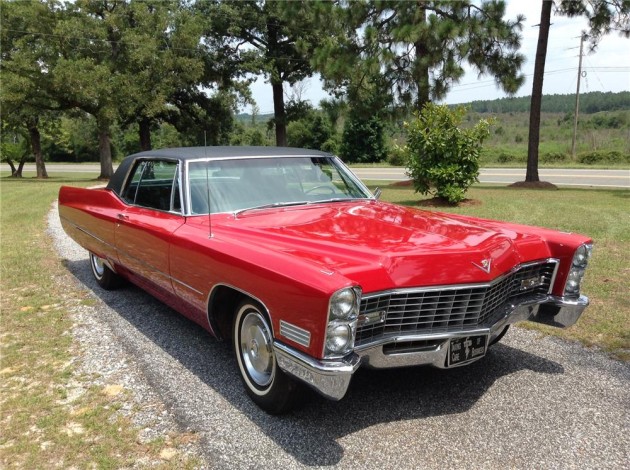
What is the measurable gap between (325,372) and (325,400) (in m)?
0.84

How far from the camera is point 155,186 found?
4516mm

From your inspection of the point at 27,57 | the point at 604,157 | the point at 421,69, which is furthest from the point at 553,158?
the point at 27,57

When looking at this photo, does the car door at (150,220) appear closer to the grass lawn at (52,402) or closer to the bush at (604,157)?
the grass lawn at (52,402)

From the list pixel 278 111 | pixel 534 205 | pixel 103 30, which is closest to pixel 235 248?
pixel 534 205

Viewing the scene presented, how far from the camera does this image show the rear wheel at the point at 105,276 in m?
5.54

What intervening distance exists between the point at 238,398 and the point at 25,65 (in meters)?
24.3

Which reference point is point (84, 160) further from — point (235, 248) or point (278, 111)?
point (235, 248)

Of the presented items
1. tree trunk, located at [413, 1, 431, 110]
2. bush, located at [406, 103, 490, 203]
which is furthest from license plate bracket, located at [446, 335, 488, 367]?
tree trunk, located at [413, 1, 431, 110]

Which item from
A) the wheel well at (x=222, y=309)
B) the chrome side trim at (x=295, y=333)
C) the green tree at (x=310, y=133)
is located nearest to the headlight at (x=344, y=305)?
the chrome side trim at (x=295, y=333)

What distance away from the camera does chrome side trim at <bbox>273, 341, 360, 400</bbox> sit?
8.11ft

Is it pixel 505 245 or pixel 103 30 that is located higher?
pixel 103 30

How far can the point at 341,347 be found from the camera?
252 cm

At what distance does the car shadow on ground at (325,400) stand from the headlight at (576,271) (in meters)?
0.58

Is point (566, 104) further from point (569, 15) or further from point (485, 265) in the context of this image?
point (485, 265)
